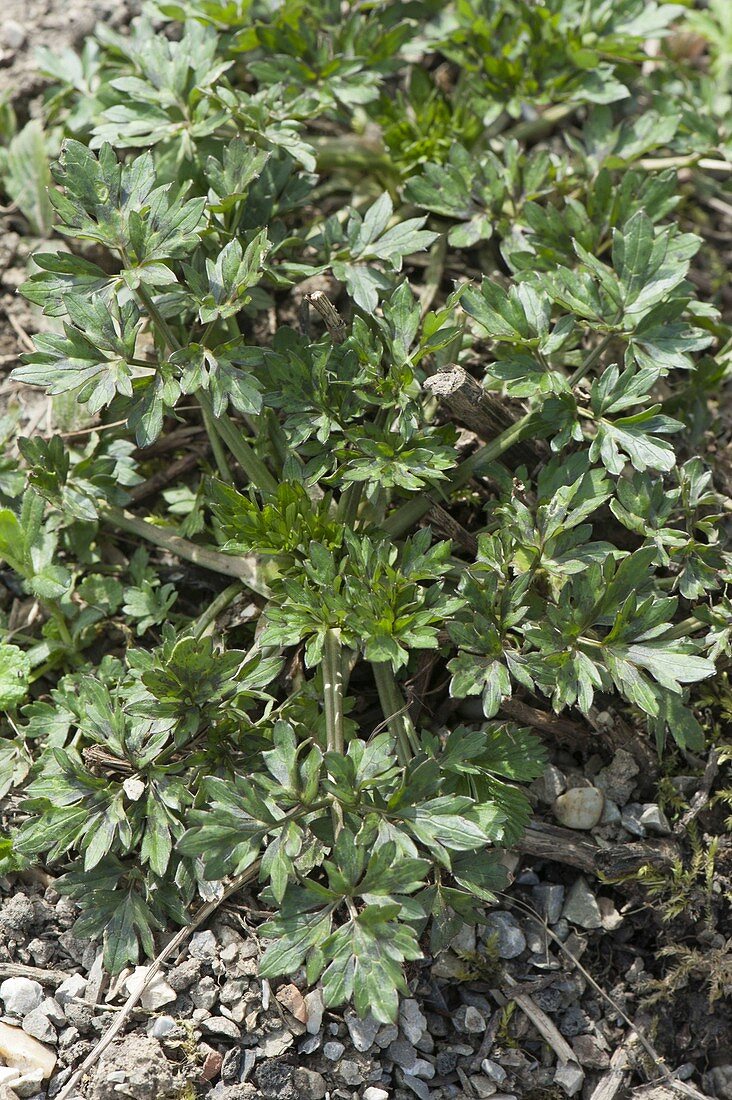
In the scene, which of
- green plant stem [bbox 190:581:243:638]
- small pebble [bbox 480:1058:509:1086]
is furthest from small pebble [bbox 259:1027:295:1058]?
green plant stem [bbox 190:581:243:638]

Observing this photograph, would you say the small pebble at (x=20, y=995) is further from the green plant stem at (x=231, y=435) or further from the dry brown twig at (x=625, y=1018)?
the green plant stem at (x=231, y=435)

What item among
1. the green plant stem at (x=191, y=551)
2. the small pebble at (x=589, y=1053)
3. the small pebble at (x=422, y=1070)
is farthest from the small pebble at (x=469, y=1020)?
the green plant stem at (x=191, y=551)

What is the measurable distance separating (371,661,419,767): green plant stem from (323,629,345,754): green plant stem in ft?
0.31

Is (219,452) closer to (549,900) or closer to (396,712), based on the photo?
(396,712)

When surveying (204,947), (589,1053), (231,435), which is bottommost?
(589,1053)

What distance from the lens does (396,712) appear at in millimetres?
2475

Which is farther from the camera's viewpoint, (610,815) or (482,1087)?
(610,815)

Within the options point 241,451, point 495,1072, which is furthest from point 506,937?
point 241,451

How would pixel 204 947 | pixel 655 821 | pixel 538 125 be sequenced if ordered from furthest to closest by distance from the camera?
pixel 538 125 → pixel 655 821 → pixel 204 947

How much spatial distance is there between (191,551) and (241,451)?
13.0 inches

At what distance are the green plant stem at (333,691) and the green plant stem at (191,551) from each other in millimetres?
258

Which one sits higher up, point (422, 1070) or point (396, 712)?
point (396, 712)

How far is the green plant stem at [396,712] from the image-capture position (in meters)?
2.44

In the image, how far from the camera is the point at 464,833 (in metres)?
2.11
